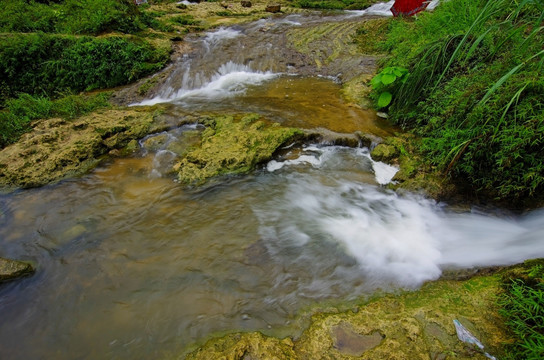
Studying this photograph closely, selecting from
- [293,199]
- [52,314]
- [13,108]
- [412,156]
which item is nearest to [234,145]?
[293,199]

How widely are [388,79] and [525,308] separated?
4082 mm

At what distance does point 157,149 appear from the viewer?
502 cm

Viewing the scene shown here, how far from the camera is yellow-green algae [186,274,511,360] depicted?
83.6 inches

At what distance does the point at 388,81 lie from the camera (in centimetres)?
502

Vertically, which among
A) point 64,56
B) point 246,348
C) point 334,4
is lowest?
point 246,348

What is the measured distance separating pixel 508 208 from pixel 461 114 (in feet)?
4.37

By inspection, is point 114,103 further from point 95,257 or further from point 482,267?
point 482,267


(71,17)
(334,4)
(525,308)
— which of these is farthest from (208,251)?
(334,4)

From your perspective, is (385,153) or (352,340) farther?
(385,153)

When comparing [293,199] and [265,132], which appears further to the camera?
[265,132]

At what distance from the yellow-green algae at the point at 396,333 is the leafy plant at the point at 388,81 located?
12.2ft

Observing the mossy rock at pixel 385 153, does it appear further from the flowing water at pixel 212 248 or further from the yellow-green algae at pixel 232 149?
the yellow-green algae at pixel 232 149

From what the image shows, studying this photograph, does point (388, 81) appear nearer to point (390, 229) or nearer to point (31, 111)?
point (390, 229)

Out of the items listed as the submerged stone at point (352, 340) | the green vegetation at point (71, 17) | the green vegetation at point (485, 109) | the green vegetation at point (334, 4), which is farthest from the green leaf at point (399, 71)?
the green vegetation at point (334, 4)
